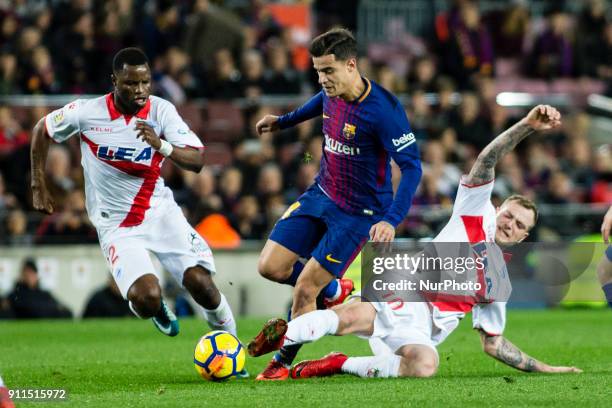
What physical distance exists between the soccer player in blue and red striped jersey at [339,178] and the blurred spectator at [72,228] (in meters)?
7.05

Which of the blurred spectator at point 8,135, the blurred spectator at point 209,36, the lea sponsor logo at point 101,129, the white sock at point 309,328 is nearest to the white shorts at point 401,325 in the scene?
the white sock at point 309,328

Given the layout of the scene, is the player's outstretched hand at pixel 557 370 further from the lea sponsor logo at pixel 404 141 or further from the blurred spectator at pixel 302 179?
the blurred spectator at pixel 302 179

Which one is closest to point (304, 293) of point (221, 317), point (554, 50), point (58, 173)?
point (221, 317)

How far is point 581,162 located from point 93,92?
294 inches

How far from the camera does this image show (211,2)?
20.3 meters

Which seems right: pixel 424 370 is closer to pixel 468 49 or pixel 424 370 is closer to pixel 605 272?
pixel 605 272

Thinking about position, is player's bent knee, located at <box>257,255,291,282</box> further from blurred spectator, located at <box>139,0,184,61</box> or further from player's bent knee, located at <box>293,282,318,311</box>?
blurred spectator, located at <box>139,0,184,61</box>

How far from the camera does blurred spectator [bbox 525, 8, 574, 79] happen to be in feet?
67.1

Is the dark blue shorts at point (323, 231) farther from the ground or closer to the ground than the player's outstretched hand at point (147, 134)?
closer to the ground

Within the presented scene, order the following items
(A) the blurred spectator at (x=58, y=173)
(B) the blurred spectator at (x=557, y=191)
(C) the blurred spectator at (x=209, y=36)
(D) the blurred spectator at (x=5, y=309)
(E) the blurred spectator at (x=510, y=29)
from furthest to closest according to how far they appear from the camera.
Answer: (E) the blurred spectator at (x=510, y=29)
(C) the blurred spectator at (x=209, y=36)
(B) the blurred spectator at (x=557, y=191)
(A) the blurred spectator at (x=58, y=173)
(D) the blurred spectator at (x=5, y=309)

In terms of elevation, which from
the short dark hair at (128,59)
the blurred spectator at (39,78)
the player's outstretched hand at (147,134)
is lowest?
the blurred spectator at (39,78)

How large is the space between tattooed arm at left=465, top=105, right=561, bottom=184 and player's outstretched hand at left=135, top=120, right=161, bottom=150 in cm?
217

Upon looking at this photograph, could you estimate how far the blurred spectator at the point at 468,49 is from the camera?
19.9 metres

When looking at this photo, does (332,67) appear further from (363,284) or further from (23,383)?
(23,383)
